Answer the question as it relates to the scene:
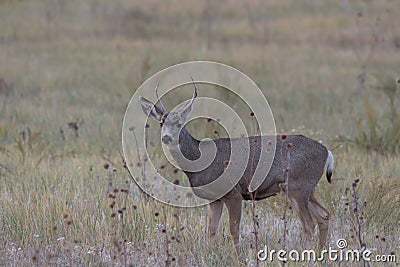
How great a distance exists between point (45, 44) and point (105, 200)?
36.4 feet

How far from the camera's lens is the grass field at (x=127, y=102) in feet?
19.6

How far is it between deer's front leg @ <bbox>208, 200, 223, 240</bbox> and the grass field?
82mm

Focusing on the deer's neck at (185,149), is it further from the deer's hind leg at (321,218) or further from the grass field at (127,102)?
the deer's hind leg at (321,218)

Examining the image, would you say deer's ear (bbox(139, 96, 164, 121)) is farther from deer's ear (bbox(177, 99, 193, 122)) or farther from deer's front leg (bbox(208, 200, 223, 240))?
deer's front leg (bbox(208, 200, 223, 240))

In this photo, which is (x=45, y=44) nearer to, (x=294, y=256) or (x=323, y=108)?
(x=323, y=108)

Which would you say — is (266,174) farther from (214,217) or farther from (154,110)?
(154,110)

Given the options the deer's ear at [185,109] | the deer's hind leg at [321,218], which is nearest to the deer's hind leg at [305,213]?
the deer's hind leg at [321,218]

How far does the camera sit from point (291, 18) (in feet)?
71.5

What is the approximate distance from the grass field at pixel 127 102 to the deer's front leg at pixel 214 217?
8 cm

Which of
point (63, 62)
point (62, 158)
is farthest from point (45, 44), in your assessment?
point (62, 158)

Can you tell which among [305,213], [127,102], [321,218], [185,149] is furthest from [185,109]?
[127,102]

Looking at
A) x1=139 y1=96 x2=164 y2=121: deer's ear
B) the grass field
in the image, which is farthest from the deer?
the grass field

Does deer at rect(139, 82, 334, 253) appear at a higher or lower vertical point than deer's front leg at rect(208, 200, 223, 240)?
higher

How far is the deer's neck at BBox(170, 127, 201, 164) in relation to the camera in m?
6.04
